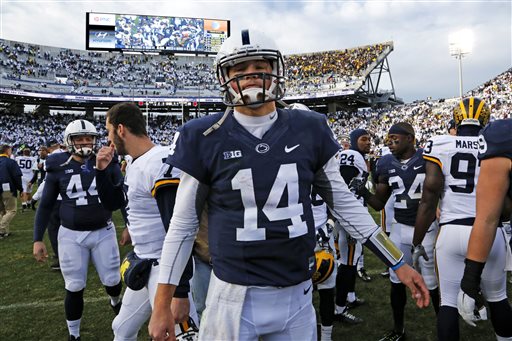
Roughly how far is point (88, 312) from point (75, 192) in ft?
5.56

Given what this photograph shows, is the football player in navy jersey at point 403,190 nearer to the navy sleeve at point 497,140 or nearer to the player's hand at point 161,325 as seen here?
the navy sleeve at point 497,140

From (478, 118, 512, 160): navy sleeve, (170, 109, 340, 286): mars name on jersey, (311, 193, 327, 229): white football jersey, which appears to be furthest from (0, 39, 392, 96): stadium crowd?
(170, 109, 340, 286): mars name on jersey

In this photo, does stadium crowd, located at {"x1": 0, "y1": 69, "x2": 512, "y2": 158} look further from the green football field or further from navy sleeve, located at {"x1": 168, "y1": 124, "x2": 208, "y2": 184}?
navy sleeve, located at {"x1": 168, "y1": 124, "x2": 208, "y2": 184}

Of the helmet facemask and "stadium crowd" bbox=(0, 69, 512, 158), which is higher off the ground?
"stadium crowd" bbox=(0, 69, 512, 158)

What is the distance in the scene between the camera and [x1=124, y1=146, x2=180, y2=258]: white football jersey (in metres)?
2.64

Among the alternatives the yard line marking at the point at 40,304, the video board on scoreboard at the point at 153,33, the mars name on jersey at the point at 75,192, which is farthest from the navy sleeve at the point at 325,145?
the video board on scoreboard at the point at 153,33

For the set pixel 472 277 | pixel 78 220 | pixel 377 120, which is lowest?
pixel 472 277

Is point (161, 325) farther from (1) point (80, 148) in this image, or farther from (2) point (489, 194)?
(1) point (80, 148)

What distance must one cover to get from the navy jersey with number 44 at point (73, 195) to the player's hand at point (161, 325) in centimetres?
242

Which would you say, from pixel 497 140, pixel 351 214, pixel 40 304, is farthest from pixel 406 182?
pixel 40 304

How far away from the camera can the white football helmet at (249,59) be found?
68.7 inches

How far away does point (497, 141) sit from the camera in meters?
2.15

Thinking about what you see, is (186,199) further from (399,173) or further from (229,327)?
(399,173)

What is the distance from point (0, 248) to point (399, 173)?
8202 millimetres
